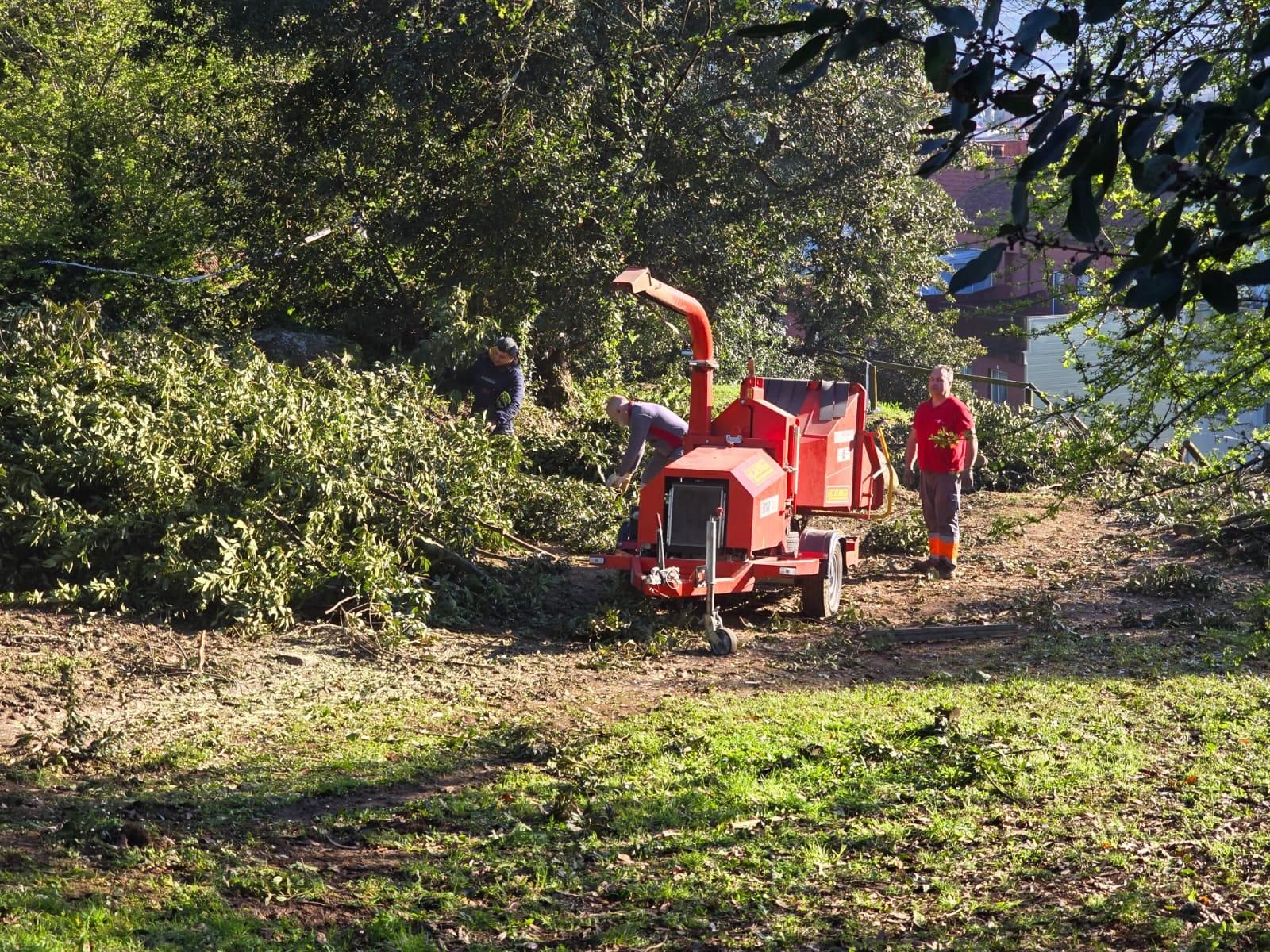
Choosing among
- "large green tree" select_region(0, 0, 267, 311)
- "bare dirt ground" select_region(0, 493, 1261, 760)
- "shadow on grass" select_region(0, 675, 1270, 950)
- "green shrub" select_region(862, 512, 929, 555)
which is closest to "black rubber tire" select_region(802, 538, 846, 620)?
"bare dirt ground" select_region(0, 493, 1261, 760)

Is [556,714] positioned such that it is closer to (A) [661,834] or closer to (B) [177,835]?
(A) [661,834]

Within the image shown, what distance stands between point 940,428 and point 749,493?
9.69 ft

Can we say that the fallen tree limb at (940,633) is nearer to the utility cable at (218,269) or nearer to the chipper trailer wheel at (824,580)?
the chipper trailer wheel at (824,580)

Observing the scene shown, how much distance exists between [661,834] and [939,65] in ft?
12.0

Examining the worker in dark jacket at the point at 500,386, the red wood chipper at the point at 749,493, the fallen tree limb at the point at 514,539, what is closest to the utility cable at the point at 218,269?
the worker in dark jacket at the point at 500,386

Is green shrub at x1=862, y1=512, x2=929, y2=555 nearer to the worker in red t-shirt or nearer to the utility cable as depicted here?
the worker in red t-shirt

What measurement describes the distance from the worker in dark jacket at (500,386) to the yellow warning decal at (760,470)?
13.9 ft

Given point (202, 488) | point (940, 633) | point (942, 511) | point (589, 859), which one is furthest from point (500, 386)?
point (589, 859)

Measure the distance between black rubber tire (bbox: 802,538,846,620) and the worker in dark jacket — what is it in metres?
4.35

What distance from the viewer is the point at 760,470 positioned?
1001 cm

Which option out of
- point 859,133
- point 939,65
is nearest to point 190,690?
point 939,65

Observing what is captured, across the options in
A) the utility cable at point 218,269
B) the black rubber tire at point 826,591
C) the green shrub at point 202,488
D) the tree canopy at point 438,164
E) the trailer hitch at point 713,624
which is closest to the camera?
the green shrub at point 202,488

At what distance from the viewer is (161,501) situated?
29.8 feet

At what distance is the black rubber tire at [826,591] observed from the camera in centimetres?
1027
